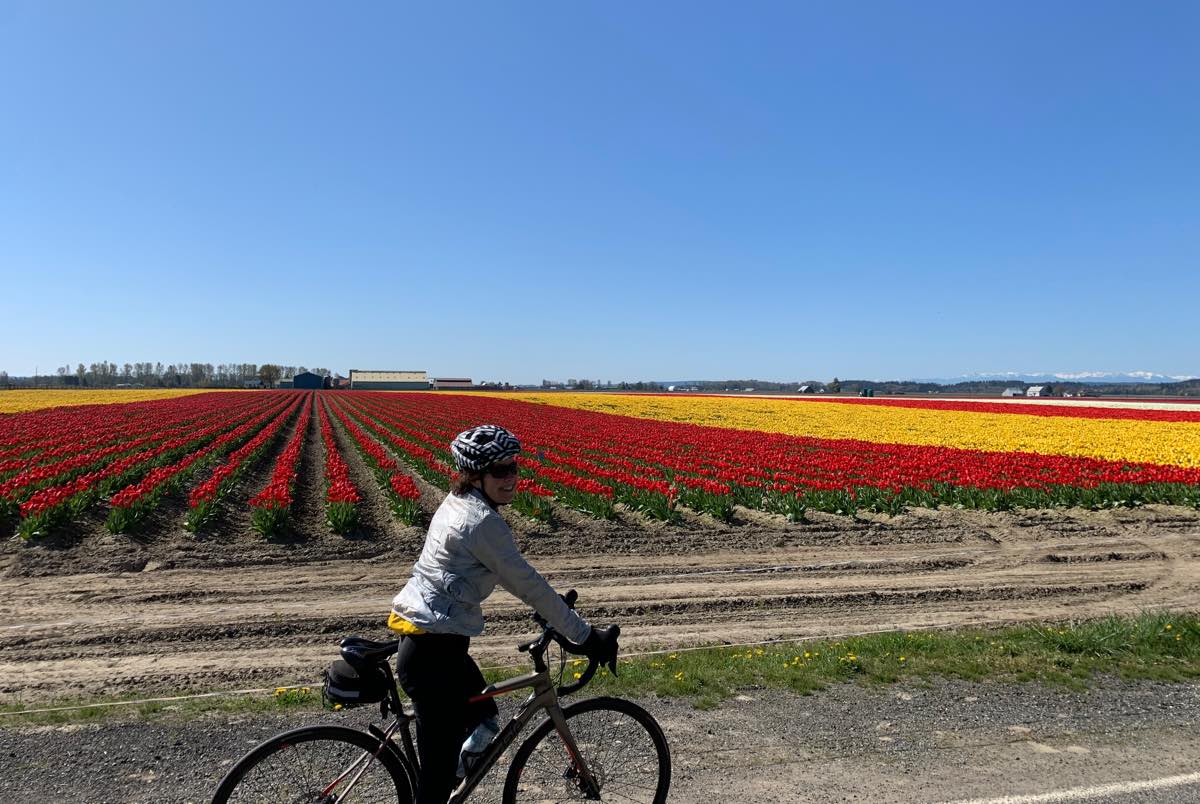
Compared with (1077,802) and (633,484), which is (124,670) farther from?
(633,484)

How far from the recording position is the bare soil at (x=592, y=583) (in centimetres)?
749

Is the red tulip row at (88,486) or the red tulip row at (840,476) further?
the red tulip row at (840,476)

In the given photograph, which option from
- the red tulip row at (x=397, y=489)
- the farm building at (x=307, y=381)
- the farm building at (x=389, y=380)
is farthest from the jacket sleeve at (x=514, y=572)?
the farm building at (x=307, y=381)

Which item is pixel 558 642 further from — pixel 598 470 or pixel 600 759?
pixel 598 470

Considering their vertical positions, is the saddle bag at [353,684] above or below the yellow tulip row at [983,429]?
above

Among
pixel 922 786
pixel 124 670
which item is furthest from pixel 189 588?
pixel 922 786

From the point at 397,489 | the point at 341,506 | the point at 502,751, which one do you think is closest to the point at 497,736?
the point at 502,751

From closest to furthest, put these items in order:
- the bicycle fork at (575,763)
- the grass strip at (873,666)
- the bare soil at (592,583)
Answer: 1. the bicycle fork at (575,763)
2. the grass strip at (873,666)
3. the bare soil at (592,583)

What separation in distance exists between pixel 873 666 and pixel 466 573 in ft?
15.9

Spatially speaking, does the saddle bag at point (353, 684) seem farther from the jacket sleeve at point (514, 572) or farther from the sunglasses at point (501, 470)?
the sunglasses at point (501, 470)

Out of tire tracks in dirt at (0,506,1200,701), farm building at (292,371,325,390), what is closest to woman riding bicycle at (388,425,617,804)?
tire tracks in dirt at (0,506,1200,701)

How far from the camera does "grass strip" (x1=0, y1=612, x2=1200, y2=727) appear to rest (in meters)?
5.78

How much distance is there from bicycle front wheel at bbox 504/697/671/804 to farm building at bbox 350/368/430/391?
137 m

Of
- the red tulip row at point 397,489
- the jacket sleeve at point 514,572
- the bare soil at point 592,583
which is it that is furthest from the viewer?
the red tulip row at point 397,489
